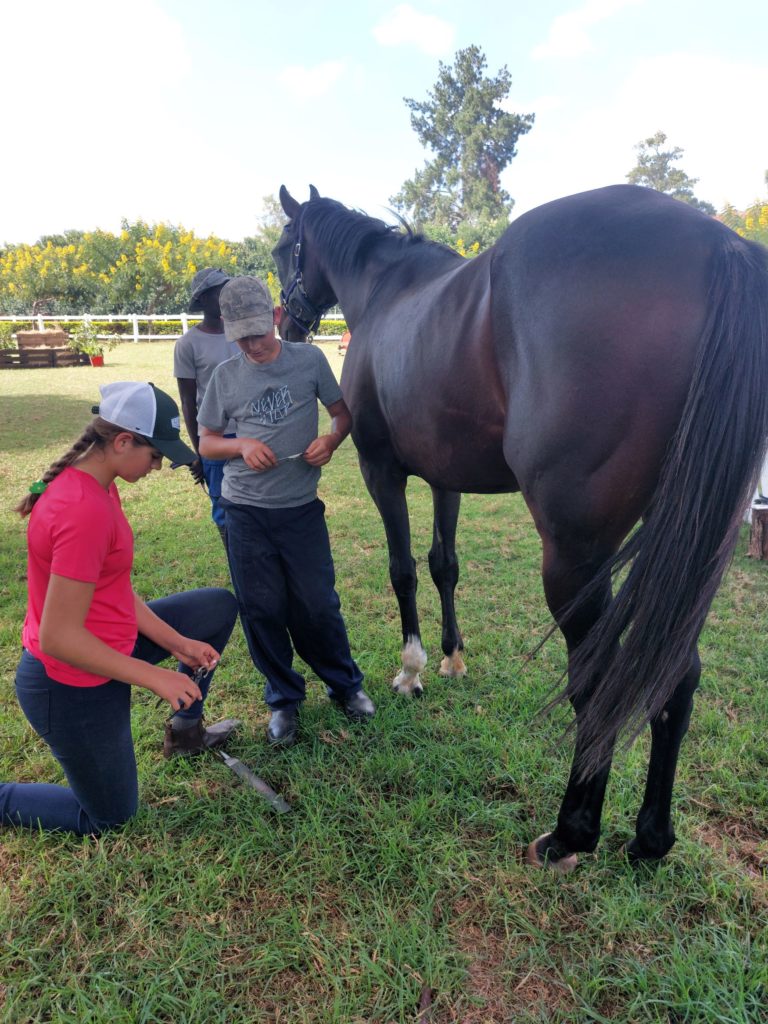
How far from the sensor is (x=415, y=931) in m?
1.77

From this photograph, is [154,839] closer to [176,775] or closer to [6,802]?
[176,775]

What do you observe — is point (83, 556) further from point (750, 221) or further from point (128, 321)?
point (128, 321)

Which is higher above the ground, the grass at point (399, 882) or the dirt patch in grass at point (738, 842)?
the dirt patch in grass at point (738, 842)

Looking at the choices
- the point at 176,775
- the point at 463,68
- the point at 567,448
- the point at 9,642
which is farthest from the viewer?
the point at 463,68

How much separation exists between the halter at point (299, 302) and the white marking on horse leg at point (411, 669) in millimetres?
2124

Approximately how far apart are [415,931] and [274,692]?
128cm

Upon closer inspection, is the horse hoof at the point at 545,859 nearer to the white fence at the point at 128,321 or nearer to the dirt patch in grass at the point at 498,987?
the dirt patch in grass at the point at 498,987

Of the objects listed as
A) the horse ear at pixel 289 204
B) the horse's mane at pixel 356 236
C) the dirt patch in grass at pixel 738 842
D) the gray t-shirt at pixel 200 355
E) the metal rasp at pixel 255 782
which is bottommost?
the metal rasp at pixel 255 782

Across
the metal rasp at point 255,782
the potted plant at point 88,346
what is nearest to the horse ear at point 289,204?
the metal rasp at point 255,782

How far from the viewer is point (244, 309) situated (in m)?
2.45

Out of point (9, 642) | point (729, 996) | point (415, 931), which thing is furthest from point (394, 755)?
point (9, 642)

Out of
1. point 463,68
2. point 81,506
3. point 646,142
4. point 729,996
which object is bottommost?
point 729,996

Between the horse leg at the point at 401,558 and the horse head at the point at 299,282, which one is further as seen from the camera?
the horse head at the point at 299,282

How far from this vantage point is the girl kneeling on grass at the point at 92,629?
72.0 inches
